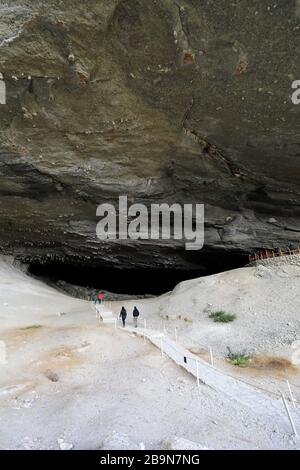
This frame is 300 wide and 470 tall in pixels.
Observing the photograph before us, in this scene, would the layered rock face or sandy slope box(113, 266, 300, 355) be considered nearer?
the layered rock face

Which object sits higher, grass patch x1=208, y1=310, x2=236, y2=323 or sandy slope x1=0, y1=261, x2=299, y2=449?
grass patch x1=208, y1=310, x2=236, y2=323

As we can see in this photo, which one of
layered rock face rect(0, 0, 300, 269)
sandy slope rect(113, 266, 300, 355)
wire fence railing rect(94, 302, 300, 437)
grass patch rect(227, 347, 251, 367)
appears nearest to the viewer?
wire fence railing rect(94, 302, 300, 437)

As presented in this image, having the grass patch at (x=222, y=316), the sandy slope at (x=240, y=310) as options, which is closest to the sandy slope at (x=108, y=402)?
the sandy slope at (x=240, y=310)

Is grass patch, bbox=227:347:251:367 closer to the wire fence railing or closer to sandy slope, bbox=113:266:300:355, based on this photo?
sandy slope, bbox=113:266:300:355

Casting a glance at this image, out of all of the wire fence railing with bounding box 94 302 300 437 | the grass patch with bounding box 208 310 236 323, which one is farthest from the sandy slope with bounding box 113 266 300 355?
the wire fence railing with bounding box 94 302 300 437

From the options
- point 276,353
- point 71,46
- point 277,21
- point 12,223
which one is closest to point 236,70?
point 277,21

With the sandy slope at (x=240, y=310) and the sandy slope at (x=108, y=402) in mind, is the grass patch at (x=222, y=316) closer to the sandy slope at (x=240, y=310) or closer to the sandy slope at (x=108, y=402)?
the sandy slope at (x=240, y=310)

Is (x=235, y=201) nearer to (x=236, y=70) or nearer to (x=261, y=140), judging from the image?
(x=261, y=140)

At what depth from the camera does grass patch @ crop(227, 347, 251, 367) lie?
10.3m

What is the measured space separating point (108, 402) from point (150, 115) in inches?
508

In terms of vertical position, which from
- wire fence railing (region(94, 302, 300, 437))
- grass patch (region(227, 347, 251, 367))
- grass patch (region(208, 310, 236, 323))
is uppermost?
grass patch (region(208, 310, 236, 323))

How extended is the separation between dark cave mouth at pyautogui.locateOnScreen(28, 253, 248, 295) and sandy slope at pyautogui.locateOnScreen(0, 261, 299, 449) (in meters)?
17.6

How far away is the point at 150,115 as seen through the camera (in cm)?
1568

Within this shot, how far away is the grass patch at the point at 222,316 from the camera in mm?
14531
